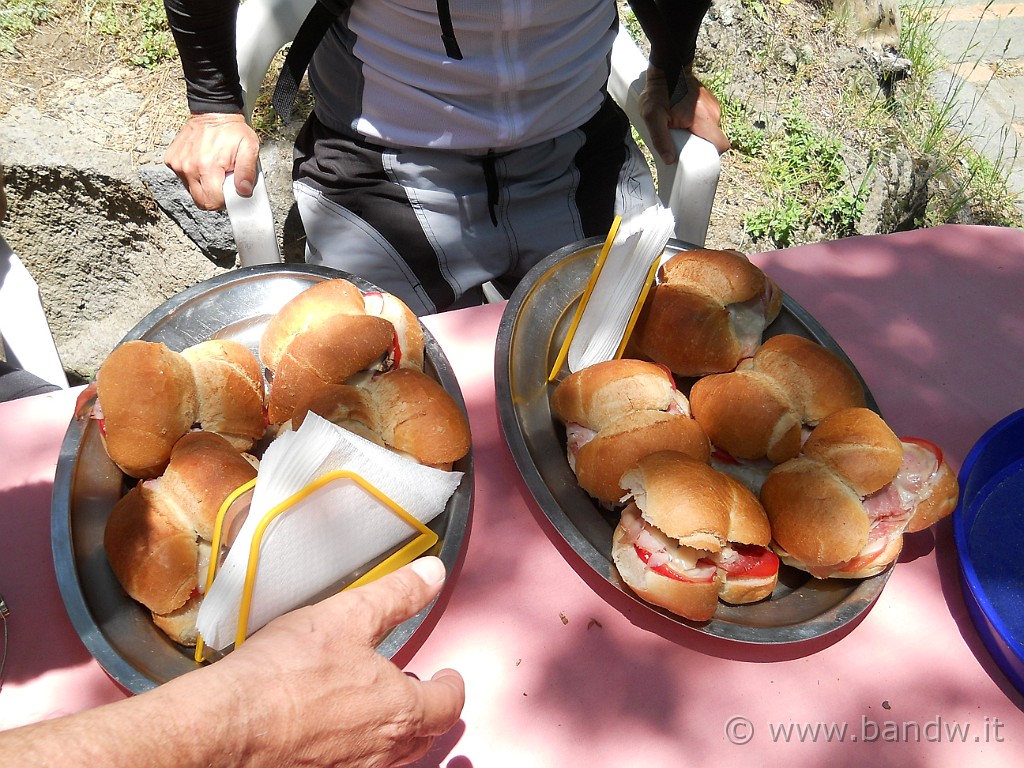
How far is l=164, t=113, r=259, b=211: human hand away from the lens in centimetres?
144

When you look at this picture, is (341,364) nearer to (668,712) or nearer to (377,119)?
(668,712)

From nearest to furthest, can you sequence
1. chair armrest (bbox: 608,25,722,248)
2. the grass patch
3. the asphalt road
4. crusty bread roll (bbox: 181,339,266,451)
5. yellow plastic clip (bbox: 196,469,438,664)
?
yellow plastic clip (bbox: 196,469,438,664) < crusty bread roll (bbox: 181,339,266,451) < chair armrest (bbox: 608,25,722,248) < the grass patch < the asphalt road

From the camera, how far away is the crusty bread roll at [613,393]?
101 centimetres

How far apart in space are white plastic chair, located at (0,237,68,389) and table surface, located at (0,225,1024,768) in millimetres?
417

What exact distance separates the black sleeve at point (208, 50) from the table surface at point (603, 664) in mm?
719

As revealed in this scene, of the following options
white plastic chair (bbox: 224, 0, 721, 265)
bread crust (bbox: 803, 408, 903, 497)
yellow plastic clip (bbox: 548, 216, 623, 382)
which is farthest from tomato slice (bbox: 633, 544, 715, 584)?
white plastic chair (bbox: 224, 0, 721, 265)

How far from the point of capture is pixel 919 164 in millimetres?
2879

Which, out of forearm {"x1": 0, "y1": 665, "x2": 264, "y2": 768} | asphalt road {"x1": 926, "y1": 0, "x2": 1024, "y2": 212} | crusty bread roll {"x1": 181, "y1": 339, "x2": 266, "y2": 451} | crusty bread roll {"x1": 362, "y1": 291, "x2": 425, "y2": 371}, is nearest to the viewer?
forearm {"x1": 0, "y1": 665, "x2": 264, "y2": 768}

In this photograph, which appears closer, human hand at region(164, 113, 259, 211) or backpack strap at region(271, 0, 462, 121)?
backpack strap at region(271, 0, 462, 121)

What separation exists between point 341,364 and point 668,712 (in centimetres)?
62

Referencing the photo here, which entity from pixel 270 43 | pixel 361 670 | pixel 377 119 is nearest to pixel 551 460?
pixel 361 670

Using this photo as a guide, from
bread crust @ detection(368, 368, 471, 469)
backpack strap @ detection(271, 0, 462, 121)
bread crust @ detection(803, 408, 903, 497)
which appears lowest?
bread crust @ detection(368, 368, 471, 469)

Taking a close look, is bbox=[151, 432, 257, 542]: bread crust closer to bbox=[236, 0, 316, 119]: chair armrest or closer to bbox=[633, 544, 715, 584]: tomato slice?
bbox=[633, 544, 715, 584]: tomato slice

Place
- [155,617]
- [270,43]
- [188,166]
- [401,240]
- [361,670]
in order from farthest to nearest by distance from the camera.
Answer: [270,43] → [401,240] → [188,166] → [155,617] → [361,670]
